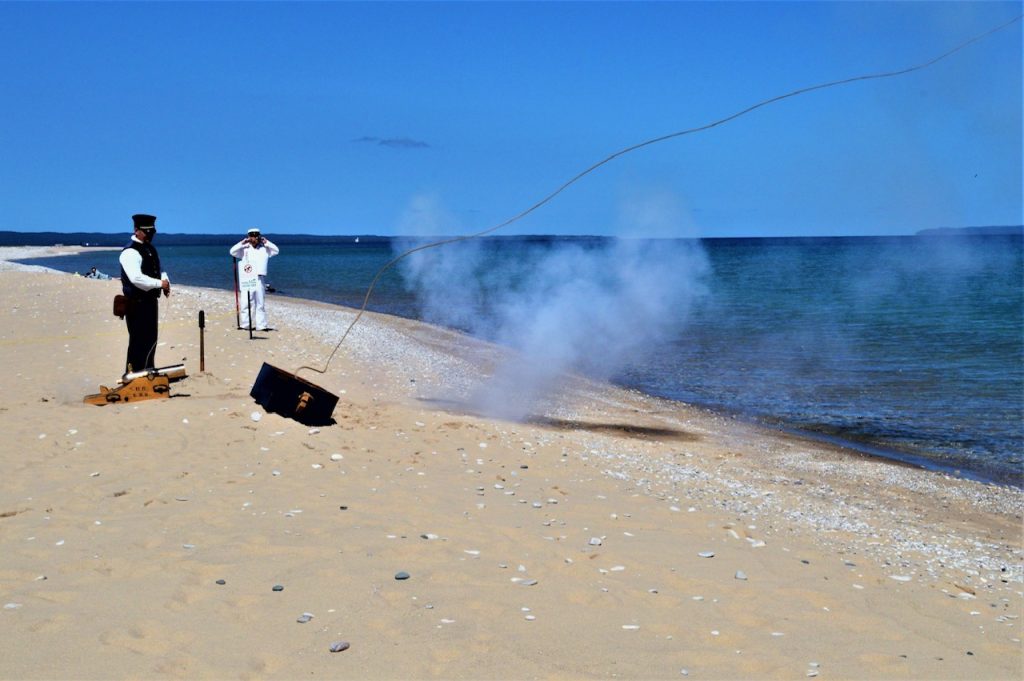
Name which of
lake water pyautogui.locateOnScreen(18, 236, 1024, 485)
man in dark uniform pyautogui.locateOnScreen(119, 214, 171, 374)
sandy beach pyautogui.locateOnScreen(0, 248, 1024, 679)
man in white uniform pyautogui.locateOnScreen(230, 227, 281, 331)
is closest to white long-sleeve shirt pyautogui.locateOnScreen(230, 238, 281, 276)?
man in white uniform pyautogui.locateOnScreen(230, 227, 281, 331)

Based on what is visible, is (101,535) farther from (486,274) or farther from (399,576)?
(486,274)

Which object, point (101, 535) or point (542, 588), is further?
point (101, 535)

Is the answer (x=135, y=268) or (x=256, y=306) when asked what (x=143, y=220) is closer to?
(x=135, y=268)

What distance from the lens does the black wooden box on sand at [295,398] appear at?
357 inches

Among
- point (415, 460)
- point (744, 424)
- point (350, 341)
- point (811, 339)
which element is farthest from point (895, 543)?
point (811, 339)

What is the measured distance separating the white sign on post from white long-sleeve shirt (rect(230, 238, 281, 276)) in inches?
2.6

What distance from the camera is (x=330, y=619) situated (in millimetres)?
4676

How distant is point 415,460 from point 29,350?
833 cm

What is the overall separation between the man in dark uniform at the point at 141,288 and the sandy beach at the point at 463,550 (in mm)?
680

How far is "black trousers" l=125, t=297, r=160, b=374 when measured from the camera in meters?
10.2

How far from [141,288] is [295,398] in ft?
7.86

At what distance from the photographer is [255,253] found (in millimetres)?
15523

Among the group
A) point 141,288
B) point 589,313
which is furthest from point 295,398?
point 589,313

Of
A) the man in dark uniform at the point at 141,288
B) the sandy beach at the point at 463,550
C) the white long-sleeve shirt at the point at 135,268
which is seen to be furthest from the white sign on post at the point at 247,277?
the white long-sleeve shirt at the point at 135,268
